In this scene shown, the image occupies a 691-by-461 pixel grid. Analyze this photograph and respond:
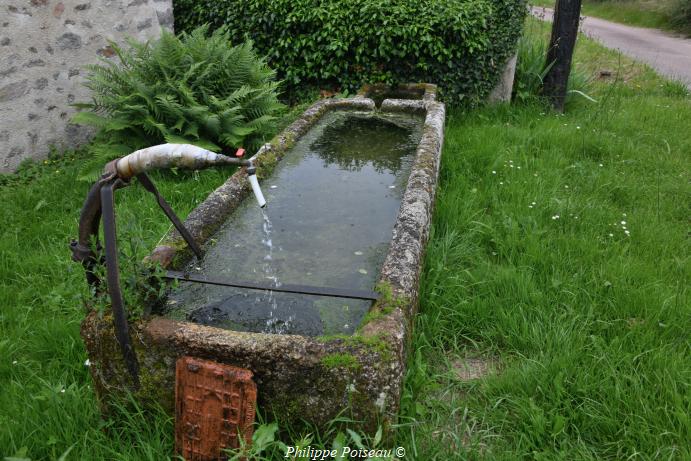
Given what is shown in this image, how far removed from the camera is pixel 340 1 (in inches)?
230

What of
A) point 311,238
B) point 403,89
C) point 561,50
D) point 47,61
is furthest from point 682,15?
point 47,61

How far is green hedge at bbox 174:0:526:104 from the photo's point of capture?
18.4 feet

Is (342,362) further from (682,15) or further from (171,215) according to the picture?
(682,15)

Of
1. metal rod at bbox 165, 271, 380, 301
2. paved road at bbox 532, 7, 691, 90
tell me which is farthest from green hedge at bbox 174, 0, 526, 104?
metal rod at bbox 165, 271, 380, 301

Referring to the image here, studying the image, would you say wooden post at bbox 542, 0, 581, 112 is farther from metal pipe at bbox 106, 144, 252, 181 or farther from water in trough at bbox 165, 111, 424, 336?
metal pipe at bbox 106, 144, 252, 181

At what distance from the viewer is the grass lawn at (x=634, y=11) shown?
13459 millimetres

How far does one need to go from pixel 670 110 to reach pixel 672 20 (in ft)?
29.0

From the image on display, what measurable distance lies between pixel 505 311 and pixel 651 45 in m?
10.7

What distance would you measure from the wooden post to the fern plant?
3.38 metres

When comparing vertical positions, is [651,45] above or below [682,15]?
below

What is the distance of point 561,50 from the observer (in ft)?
20.2

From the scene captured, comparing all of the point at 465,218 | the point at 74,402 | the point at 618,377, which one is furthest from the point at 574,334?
the point at 74,402

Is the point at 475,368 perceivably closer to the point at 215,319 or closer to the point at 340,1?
the point at 215,319

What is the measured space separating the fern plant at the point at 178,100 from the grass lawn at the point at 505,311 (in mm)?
393
